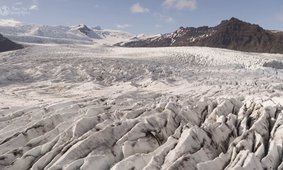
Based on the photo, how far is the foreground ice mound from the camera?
10.9m

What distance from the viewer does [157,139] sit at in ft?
40.9

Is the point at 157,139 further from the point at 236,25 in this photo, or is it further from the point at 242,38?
the point at 236,25

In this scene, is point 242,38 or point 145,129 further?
point 242,38

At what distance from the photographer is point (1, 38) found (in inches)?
2692

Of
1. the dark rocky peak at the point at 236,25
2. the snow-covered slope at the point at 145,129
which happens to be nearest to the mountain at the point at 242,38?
the dark rocky peak at the point at 236,25

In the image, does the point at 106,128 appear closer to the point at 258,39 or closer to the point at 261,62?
the point at 261,62

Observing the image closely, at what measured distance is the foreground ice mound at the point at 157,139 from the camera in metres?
10.9

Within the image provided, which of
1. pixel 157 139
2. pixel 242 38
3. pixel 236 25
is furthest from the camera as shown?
pixel 236 25

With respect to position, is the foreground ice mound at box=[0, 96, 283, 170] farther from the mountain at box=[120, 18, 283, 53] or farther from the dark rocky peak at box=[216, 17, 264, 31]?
the dark rocky peak at box=[216, 17, 264, 31]

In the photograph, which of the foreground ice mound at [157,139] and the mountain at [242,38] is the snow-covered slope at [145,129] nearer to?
the foreground ice mound at [157,139]

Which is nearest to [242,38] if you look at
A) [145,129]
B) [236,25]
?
[236,25]

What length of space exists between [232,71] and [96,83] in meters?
9.67

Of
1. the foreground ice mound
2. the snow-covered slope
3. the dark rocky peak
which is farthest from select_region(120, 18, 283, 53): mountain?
the foreground ice mound

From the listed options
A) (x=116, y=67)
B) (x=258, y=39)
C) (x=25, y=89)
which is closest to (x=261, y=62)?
(x=116, y=67)
